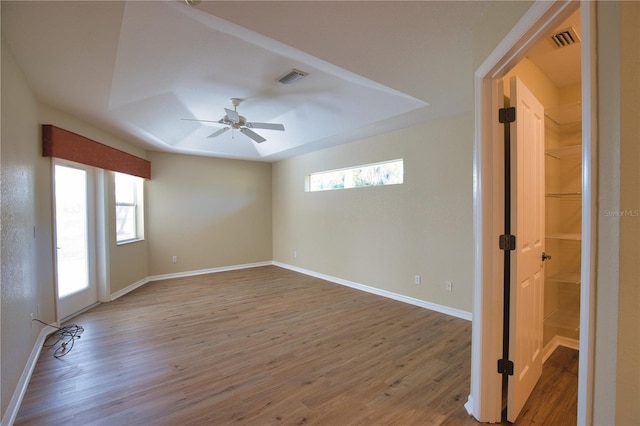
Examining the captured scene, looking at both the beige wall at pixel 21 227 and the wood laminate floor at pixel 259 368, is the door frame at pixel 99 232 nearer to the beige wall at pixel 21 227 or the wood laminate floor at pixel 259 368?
the wood laminate floor at pixel 259 368

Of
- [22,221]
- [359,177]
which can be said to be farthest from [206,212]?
[22,221]

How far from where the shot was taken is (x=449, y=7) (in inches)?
61.5

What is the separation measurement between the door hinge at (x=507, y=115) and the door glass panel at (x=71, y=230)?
4503 mm

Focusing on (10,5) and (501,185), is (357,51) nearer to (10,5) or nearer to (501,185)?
(501,185)

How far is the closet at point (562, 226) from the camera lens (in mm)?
2543

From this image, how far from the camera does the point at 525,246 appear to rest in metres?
1.79

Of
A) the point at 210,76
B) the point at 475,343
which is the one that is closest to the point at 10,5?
the point at 210,76

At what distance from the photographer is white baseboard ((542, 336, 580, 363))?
254cm

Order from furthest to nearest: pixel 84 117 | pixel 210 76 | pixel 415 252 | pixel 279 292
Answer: pixel 279 292 < pixel 415 252 < pixel 84 117 < pixel 210 76

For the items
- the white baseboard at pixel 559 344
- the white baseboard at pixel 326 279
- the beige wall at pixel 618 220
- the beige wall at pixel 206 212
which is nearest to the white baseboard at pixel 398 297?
the white baseboard at pixel 326 279

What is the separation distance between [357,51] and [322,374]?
2.49 metres

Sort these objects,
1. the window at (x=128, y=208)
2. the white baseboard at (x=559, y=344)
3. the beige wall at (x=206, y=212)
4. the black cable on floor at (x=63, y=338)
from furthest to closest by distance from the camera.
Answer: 1. the beige wall at (x=206, y=212)
2. the window at (x=128, y=208)
3. the black cable on floor at (x=63, y=338)
4. the white baseboard at (x=559, y=344)

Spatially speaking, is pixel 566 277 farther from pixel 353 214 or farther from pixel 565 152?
pixel 353 214

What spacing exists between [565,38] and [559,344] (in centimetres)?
269
